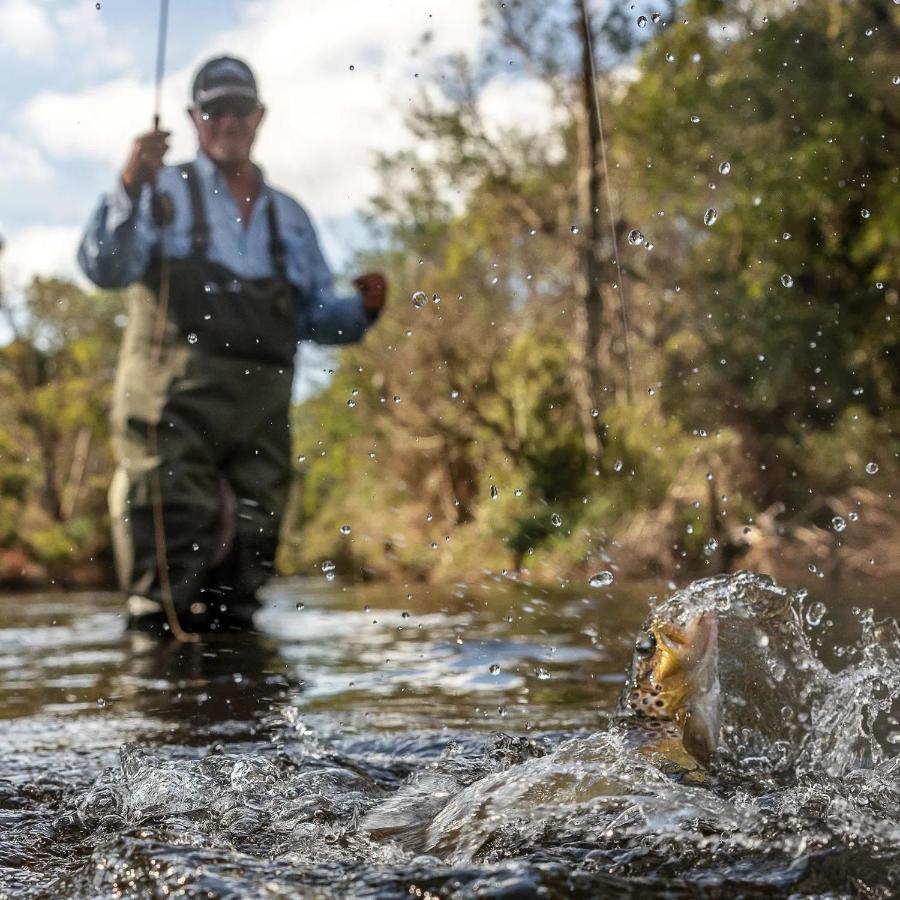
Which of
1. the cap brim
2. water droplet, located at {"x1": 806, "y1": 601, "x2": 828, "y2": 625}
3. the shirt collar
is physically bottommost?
water droplet, located at {"x1": 806, "y1": 601, "x2": 828, "y2": 625}

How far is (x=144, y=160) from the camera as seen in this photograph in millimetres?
5371

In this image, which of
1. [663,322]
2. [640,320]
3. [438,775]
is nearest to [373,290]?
[438,775]

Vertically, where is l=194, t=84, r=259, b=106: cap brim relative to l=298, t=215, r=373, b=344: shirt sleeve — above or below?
above

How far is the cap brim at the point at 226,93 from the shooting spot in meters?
5.53

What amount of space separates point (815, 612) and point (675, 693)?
410 centimetres

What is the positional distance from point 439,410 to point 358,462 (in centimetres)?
148

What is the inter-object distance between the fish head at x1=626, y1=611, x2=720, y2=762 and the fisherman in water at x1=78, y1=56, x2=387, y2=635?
276 centimetres

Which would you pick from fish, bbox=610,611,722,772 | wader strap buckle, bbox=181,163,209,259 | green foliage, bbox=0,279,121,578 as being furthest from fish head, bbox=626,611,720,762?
green foliage, bbox=0,279,121,578

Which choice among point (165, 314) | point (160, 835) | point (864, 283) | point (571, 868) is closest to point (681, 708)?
point (571, 868)

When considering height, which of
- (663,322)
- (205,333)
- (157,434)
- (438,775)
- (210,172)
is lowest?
(438,775)

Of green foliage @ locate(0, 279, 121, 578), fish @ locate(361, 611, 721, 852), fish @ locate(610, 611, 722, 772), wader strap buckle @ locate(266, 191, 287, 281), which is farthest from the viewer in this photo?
green foliage @ locate(0, 279, 121, 578)

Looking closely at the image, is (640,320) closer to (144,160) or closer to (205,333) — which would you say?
(205,333)

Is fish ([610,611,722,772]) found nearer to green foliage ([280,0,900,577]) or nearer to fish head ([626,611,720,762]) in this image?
fish head ([626,611,720,762])

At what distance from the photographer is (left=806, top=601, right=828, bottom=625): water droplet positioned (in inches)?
246
